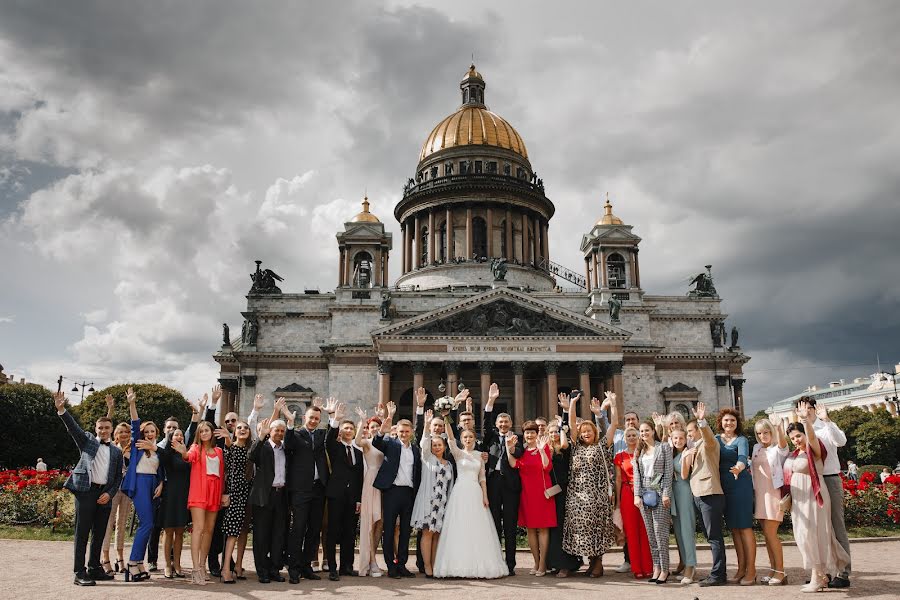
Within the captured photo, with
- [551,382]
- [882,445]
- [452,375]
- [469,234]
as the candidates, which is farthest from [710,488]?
[469,234]

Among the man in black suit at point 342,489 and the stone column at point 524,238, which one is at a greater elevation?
the stone column at point 524,238

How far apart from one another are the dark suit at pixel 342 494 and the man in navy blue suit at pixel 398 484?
0.39 m

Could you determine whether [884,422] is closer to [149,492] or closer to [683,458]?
[683,458]

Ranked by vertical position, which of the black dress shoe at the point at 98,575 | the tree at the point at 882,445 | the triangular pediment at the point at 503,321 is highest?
the triangular pediment at the point at 503,321

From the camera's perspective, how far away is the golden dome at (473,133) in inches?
2265

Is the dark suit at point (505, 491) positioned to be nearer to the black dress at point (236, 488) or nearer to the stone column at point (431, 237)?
the black dress at point (236, 488)

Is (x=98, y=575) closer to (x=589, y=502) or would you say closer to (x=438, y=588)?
(x=438, y=588)

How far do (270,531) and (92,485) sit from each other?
2.75 m

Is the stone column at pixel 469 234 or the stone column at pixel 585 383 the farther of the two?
the stone column at pixel 469 234

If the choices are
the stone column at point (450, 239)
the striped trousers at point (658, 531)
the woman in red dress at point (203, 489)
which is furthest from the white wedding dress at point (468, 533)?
the stone column at point (450, 239)

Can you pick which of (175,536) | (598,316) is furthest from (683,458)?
(598,316)

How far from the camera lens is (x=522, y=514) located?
436 inches

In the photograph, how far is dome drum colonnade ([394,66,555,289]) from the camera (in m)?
54.4

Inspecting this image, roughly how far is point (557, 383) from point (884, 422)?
944 inches
